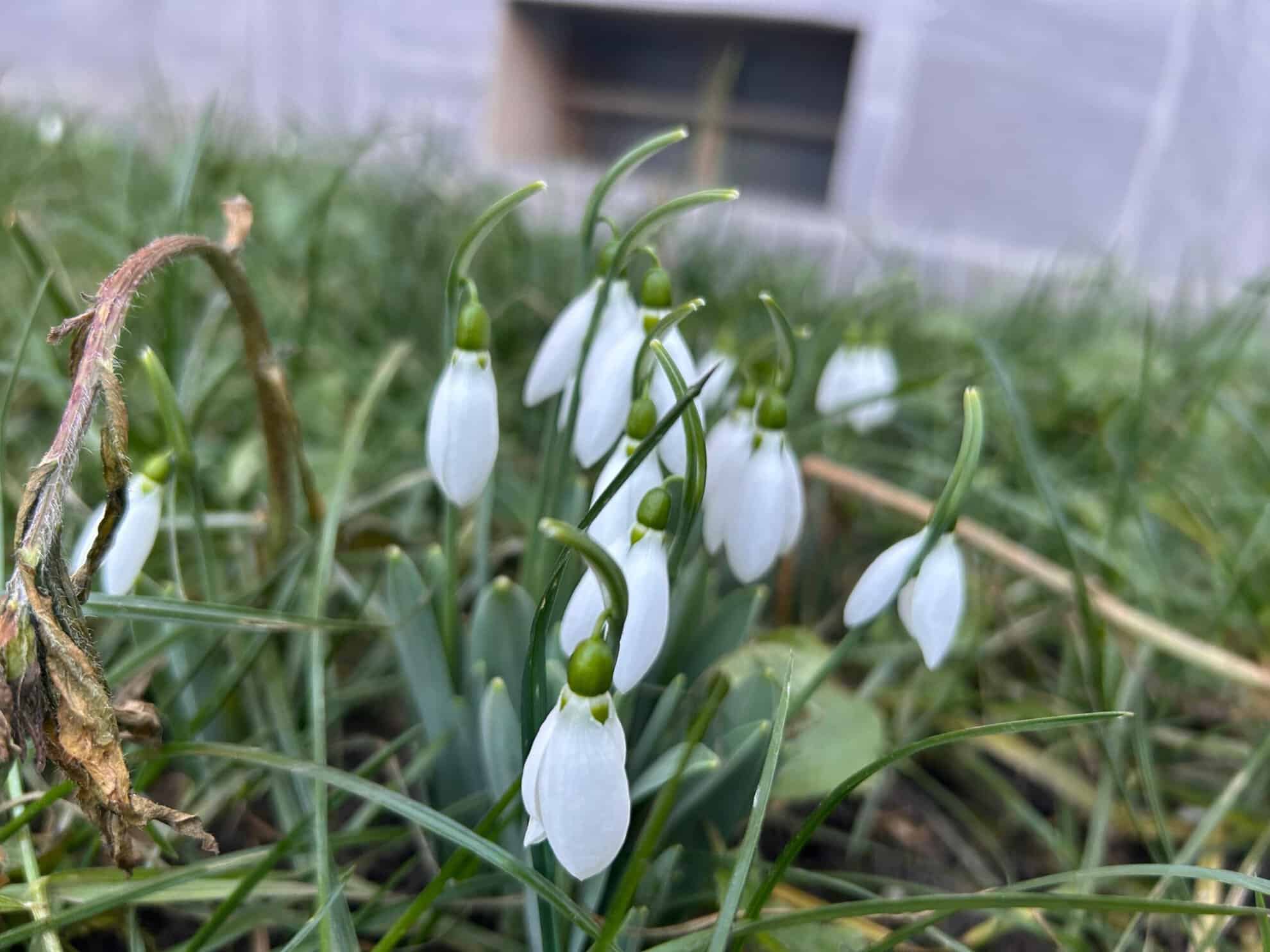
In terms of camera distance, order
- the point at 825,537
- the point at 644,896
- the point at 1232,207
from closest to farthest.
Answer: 1. the point at 644,896
2. the point at 825,537
3. the point at 1232,207

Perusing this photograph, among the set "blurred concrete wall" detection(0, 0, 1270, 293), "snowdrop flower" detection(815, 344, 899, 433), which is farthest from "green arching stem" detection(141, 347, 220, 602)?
"blurred concrete wall" detection(0, 0, 1270, 293)

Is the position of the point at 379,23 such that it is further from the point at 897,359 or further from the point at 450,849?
the point at 450,849

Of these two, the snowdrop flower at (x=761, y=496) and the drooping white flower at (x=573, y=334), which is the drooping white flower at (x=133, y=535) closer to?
the drooping white flower at (x=573, y=334)

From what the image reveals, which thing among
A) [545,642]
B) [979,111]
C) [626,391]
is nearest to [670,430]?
[626,391]

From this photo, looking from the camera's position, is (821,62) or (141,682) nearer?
(141,682)

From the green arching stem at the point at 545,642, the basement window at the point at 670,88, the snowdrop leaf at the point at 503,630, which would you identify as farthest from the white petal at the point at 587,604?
the basement window at the point at 670,88

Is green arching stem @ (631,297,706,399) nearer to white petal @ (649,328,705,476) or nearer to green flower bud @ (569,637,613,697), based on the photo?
white petal @ (649,328,705,476)

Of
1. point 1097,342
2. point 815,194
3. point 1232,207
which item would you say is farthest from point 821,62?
point 1097,342
